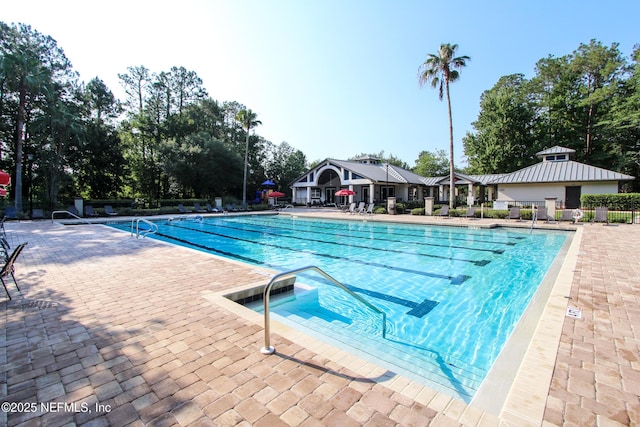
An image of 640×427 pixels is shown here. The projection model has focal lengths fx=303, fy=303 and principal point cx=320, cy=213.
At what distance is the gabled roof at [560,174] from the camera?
2190 cm

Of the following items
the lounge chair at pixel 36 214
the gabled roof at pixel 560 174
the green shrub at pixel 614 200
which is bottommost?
the lounge chair at pixel 36 214

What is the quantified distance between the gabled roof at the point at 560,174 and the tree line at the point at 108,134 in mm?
23799

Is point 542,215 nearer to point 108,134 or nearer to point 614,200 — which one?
point 614,200

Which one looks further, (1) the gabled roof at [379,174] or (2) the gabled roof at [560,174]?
(1) the gabled roof at [379,174]

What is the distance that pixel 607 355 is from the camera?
Result: 9.59ft

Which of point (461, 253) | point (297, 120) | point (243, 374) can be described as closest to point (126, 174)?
point (297, 120)

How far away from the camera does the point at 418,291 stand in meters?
6.36

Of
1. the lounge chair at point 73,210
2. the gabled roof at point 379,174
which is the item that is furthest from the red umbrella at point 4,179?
the gabled roof at point 379,174

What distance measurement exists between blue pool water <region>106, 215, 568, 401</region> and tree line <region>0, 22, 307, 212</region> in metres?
14.9

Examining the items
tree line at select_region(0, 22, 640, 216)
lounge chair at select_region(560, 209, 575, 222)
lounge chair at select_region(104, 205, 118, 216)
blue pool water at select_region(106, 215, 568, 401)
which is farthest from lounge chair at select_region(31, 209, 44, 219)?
lounge chair at select_region(560, 209, 575, 222)

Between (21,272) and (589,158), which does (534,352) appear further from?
(589,158)

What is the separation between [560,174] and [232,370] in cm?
2879

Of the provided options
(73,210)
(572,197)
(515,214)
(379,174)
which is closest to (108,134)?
(73,210)

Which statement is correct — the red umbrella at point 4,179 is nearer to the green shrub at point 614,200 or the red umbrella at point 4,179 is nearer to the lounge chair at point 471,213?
the lounge chair at point 471,213
